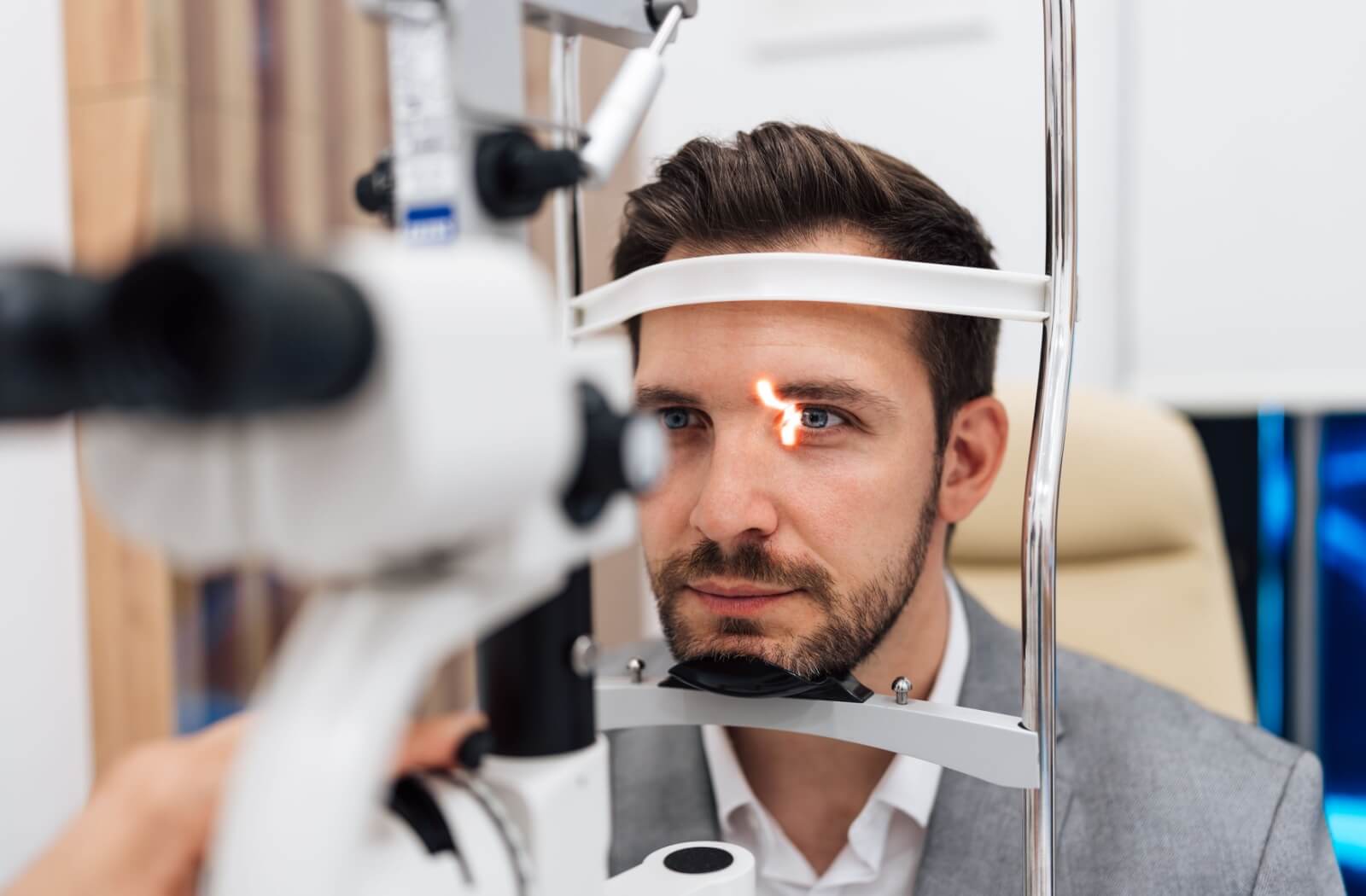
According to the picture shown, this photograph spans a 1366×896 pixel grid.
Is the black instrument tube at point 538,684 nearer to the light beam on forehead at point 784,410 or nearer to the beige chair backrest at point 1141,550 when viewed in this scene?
the light beam on forehead at point 784,410

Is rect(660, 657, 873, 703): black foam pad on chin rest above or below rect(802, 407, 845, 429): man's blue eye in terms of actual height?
below

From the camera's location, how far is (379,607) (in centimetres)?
36

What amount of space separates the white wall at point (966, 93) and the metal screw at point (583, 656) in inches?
61.6

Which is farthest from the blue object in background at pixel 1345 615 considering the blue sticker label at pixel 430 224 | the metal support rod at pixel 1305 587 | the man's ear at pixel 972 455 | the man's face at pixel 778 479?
the blue sticker label at pixel 430 224

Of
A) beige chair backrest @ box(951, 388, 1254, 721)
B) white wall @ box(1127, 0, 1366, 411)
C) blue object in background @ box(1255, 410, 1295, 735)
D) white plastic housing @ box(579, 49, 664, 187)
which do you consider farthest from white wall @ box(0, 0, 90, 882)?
blue object in background @ box(1255, 410, 1295, 735)

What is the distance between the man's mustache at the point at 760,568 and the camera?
2.67 ft

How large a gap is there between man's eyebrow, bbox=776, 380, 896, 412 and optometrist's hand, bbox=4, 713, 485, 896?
472mm

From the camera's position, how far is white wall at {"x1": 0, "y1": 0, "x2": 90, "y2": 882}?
1344 mm

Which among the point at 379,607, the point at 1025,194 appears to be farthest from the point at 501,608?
the point at 1025,194

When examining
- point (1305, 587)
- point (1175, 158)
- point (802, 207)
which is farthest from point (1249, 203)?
point (802, 207)

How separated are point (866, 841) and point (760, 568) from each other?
0.30 metres

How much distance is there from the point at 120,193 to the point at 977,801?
1.29 meters

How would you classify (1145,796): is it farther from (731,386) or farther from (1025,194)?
(1025,194)

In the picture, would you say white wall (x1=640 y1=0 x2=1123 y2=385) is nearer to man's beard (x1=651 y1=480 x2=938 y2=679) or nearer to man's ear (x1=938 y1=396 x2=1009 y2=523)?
man's ear (x1=938 y1=396 x2=1009 y2=523)
